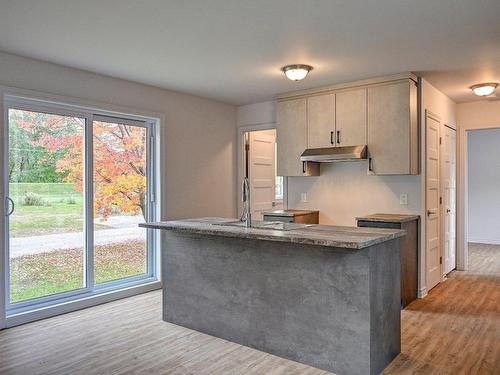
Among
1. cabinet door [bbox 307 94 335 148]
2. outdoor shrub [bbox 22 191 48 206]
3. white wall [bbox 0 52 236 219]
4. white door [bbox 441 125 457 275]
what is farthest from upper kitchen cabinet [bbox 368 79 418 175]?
outdoor shrub [bbox 22 191 48 206]

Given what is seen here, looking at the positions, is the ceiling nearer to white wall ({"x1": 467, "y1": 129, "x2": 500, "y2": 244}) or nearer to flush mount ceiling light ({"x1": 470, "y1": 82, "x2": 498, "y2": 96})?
flush mount ceiling light ({"x1": 470, "y1": 82, "x2": 498, "y2": 96})

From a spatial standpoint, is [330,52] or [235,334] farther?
[330,52]

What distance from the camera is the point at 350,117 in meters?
4.62

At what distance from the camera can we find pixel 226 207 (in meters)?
5.91

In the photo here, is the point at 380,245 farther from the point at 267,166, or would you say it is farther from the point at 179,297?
the point at 267,166

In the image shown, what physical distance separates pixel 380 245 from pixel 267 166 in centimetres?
385

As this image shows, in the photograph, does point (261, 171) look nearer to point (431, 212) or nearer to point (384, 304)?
point (431, 212)

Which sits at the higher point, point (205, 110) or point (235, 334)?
point (205, 110)

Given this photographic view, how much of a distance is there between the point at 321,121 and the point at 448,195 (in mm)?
2149

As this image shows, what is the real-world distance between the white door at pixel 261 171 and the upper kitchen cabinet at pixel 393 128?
2083 mm

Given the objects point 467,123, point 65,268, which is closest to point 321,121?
point 467,123

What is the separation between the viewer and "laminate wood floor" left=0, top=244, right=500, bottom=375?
2.78 meters

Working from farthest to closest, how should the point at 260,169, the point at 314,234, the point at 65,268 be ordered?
the point at 260,169, the point at 65,268, the point at 314,234

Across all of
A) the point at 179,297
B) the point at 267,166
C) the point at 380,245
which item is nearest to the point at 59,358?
the point at 179,297
